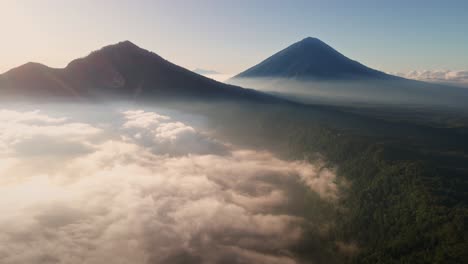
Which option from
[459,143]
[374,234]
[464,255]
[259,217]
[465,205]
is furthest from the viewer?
[459,143]

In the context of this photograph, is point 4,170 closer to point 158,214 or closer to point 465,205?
point 158,214

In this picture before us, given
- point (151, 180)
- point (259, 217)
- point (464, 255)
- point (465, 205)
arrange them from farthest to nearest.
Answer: point (151, 180) → point (259, 217) → point (465, 205) → point (464, 255)

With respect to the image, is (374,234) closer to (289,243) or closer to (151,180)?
(289,243)

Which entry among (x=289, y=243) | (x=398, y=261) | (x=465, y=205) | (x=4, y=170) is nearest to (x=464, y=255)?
(x=398, y=261)

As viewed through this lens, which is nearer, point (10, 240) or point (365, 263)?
point (365, 263)

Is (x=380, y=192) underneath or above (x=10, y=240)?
above

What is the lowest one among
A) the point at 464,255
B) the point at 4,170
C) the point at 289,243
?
the point at 289,243

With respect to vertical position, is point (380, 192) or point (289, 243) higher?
point (380, 192)

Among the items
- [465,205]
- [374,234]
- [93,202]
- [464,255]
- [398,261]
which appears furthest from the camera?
[93,202]

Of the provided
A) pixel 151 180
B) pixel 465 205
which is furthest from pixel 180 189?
pixel 465 205
